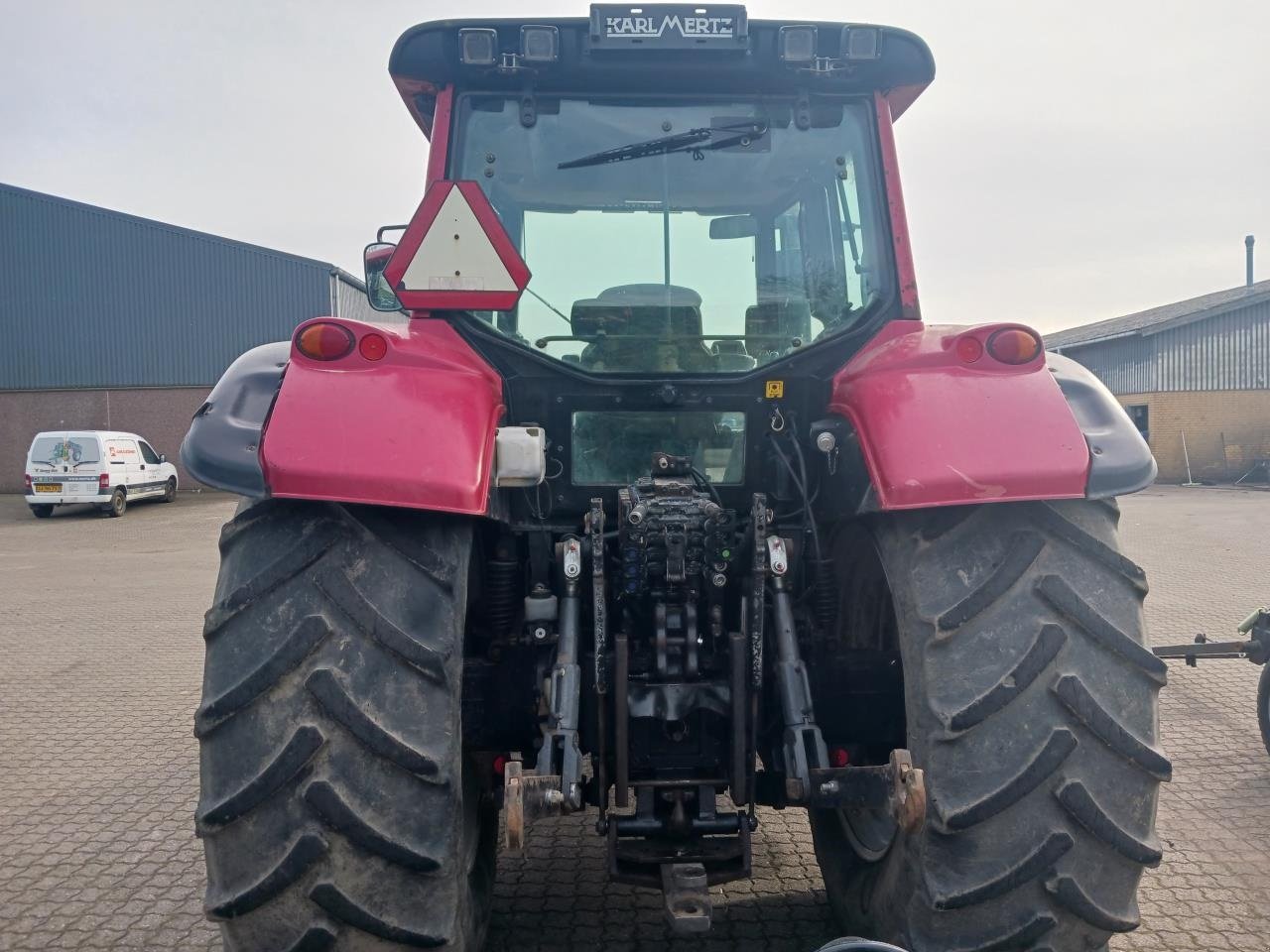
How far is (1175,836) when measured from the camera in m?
3.96

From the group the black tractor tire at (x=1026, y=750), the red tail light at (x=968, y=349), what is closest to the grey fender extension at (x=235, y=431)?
the black tractor tire at (x=1026, y=750)

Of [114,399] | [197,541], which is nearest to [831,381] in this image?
[197,541]

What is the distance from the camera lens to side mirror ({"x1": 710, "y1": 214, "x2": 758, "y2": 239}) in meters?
3.25

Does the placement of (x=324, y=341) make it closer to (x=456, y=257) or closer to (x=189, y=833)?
(x=456, y=257)

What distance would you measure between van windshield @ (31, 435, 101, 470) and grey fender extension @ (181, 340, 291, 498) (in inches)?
809

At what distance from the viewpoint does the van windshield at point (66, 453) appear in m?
20.6

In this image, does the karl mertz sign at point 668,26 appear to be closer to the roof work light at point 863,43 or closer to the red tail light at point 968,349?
the roof work light at point 863,43

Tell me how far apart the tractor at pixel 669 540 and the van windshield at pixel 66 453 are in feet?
65.5

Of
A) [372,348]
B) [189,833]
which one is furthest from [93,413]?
[372,348]

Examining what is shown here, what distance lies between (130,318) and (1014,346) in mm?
28794

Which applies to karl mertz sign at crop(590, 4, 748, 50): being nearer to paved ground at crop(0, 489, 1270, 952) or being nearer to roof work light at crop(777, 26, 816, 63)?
roof work light at crop(777, 26, 816, 63)

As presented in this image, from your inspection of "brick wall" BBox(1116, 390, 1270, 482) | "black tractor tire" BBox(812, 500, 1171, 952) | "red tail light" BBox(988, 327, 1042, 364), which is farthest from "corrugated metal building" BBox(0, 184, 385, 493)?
"black tractor tire" BBox(812, 500, 1171, 952)

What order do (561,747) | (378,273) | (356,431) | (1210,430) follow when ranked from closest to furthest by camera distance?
1. (356,431)
2. (561,747)
3. (378,273)
4. (1210,430)

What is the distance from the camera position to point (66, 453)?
20.6m
